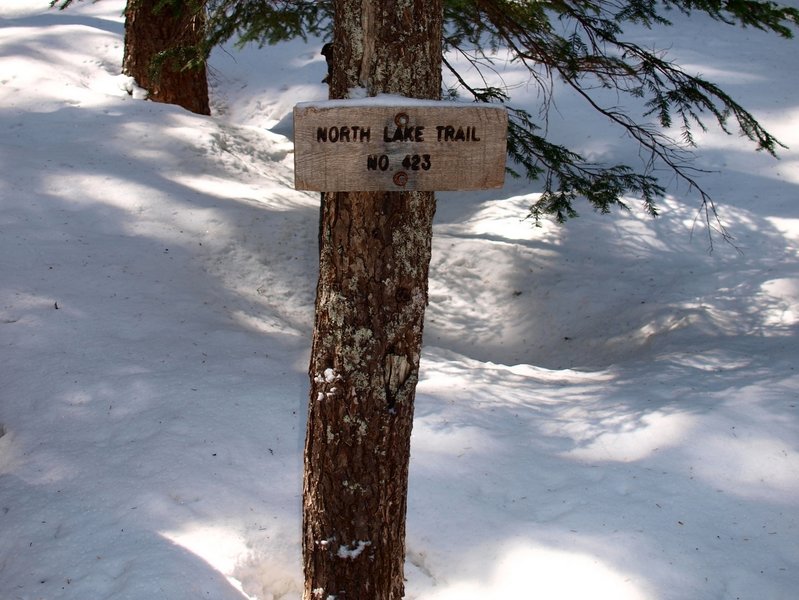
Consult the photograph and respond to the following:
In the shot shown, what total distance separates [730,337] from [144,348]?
464cm

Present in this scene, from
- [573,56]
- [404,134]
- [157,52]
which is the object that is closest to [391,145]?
[404,134]

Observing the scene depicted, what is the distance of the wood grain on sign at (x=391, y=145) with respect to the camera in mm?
2576

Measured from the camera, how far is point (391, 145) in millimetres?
2604

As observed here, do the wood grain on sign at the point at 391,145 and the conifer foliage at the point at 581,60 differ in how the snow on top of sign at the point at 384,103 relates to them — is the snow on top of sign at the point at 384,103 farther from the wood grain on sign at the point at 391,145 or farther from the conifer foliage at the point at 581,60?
the conifer foliage at the point at 581,60

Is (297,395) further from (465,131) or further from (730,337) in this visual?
(730,337)

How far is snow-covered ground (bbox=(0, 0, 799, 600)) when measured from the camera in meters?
3.89

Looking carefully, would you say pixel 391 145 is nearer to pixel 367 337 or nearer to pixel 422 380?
pixel 367 337

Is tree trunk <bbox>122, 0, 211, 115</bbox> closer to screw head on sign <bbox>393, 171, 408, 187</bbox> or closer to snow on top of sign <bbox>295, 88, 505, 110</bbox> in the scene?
snow on top of sign <bbox>295, 88, 505, 110</bbox>

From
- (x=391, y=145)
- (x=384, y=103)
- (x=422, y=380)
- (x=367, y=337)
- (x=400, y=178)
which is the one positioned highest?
(x=384, y=103)

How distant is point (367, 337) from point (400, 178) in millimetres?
594

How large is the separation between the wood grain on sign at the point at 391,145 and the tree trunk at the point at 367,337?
19cm

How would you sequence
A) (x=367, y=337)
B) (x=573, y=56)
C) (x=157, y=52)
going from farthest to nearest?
1. (x=157, y=52)
2. (x=573, y=56)
3. (x=367, y=337)

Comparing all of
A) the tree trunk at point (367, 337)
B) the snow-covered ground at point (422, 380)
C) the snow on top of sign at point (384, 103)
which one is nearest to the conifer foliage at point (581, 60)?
the snow-covered ground at point (422, 380)

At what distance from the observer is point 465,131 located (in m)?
2.65
